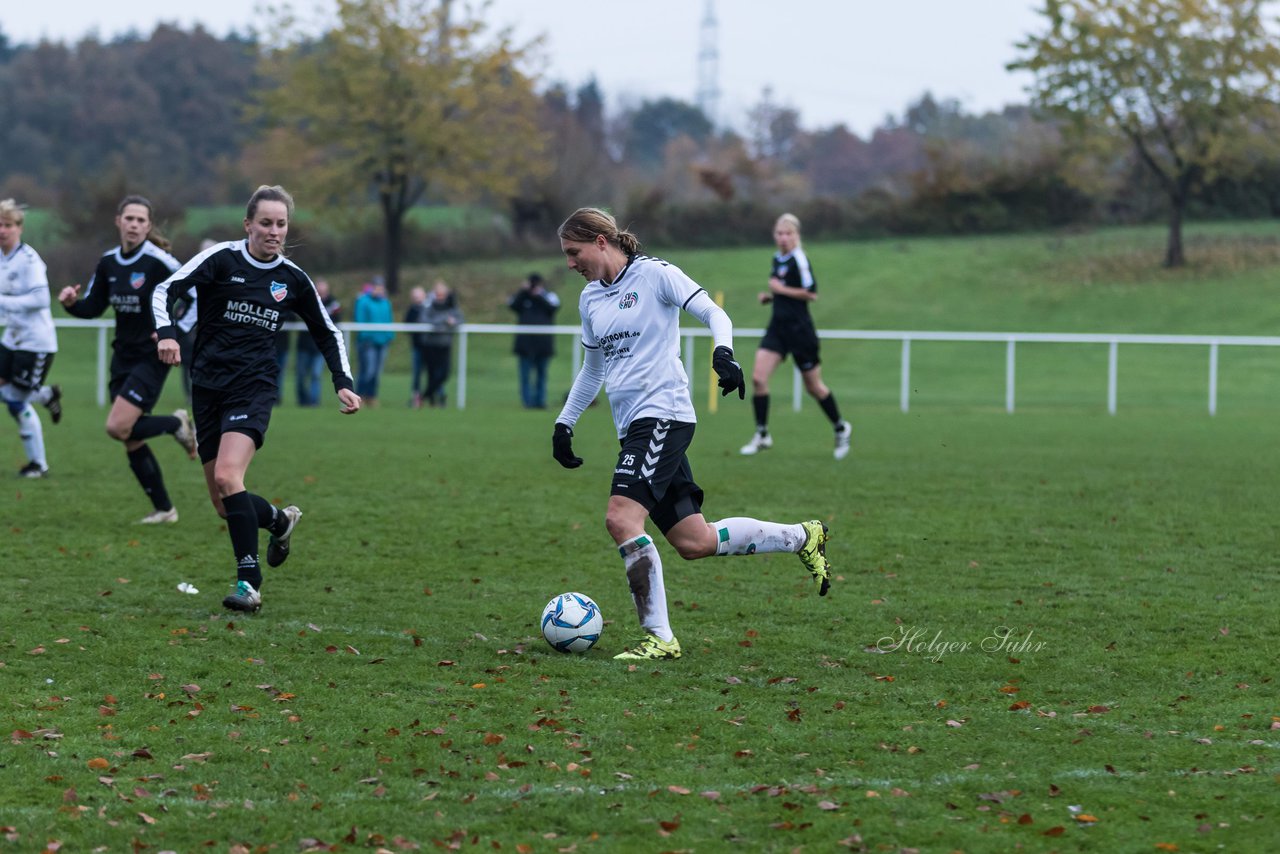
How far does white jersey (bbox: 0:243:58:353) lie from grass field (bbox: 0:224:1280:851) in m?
1.16

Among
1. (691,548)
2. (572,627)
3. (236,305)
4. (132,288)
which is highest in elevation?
(132,288)

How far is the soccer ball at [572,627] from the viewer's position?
648 cm

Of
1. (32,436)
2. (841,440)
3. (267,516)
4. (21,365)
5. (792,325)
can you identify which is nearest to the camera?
(267,516)

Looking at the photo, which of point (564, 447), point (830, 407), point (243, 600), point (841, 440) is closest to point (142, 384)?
point (243, 600)

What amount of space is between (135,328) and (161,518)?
124 centimetres

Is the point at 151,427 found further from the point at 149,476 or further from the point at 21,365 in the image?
the point at 21,365

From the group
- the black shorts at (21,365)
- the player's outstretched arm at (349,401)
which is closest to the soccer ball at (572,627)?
the player's outstretched arm at (349,401)

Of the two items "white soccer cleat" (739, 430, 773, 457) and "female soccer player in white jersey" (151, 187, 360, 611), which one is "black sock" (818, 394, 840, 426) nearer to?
"white soccer cleat" (739, 430, 773, 457)

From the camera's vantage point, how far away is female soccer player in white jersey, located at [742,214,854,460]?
47.0 feet

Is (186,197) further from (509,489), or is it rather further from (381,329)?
(509,489)

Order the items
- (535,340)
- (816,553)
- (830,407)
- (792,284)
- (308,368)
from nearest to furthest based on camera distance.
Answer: (816,553), (792,284), (830,407), (535,340), (308,368)

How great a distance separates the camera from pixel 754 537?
682 centimetres

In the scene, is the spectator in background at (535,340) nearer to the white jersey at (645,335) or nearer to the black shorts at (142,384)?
the black shorts at (142,384)

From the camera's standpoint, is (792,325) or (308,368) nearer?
(792,325)
